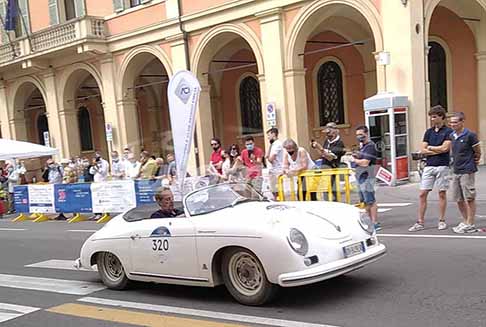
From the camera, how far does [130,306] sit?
237 inches

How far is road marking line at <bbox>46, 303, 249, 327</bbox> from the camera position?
17.1 feet

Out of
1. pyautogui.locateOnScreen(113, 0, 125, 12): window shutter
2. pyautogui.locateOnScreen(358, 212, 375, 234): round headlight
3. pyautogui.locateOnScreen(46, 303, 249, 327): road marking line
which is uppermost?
pyautogui.locateOnScreen(113, 0, 125, 12): window shutter

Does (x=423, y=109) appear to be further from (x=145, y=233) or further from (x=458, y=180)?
(x=145, y=233)

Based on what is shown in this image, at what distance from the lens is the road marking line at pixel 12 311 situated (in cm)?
597

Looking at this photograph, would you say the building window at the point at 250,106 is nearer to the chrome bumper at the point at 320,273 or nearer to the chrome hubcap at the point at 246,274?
the chrome hubcap at the point at 246,274

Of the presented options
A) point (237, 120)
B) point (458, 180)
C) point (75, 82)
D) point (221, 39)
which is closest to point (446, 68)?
point (221, 39)

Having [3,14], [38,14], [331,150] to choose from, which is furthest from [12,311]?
[3,14]

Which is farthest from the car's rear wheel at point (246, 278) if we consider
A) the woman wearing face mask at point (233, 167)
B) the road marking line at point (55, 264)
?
the woman wearing face mask at point (233, 167)

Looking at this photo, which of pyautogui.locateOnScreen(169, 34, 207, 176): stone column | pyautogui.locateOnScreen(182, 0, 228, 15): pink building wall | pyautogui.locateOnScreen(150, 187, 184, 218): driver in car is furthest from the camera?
pyautogui.locateOnScreen(169, 34, 207, 176): stone column

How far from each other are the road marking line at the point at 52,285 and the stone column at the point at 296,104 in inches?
476

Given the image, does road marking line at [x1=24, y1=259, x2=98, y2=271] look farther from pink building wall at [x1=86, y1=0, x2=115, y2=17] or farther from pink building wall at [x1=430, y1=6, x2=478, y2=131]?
pink building wall at [x1=86, y1=0, x2=115, y2=17]

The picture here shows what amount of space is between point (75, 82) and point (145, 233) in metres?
22.6

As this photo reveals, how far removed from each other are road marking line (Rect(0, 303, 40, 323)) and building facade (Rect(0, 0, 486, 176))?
12281 mm

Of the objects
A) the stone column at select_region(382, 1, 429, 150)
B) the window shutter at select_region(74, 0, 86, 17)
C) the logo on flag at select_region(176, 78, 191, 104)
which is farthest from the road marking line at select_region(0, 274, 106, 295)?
the window shutter at select_region(74, 0, 86, 17)
